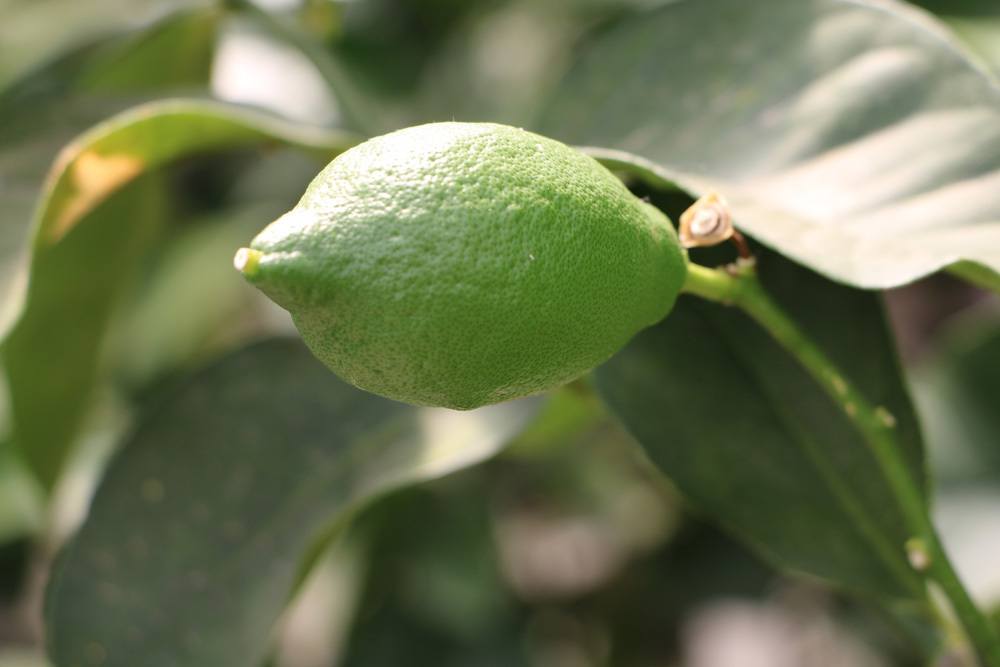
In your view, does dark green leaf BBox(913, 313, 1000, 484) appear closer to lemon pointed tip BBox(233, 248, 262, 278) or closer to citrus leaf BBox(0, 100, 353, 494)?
citrus leaf BBox(0, 100, 353, 494)

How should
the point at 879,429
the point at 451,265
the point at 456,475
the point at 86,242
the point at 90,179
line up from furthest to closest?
the point at 456,475
the point at 86,242
the point at 90,179
the point at 879,429
the point at 451,265

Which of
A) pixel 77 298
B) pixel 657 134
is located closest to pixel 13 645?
pixel 77 298

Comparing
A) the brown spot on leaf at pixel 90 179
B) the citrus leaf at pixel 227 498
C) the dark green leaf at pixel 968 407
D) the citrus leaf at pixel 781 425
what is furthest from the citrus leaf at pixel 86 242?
the dark green leaf at pixel 968 407

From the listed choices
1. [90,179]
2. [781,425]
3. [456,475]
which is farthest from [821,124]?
[456,475]

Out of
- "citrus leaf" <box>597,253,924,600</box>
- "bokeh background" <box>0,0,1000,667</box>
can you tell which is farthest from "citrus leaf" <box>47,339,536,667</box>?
"bokeh background" <box>0,0,1000,667</box>

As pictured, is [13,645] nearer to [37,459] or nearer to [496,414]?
[37,459]

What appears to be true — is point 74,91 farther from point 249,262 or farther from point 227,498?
point 249,262
